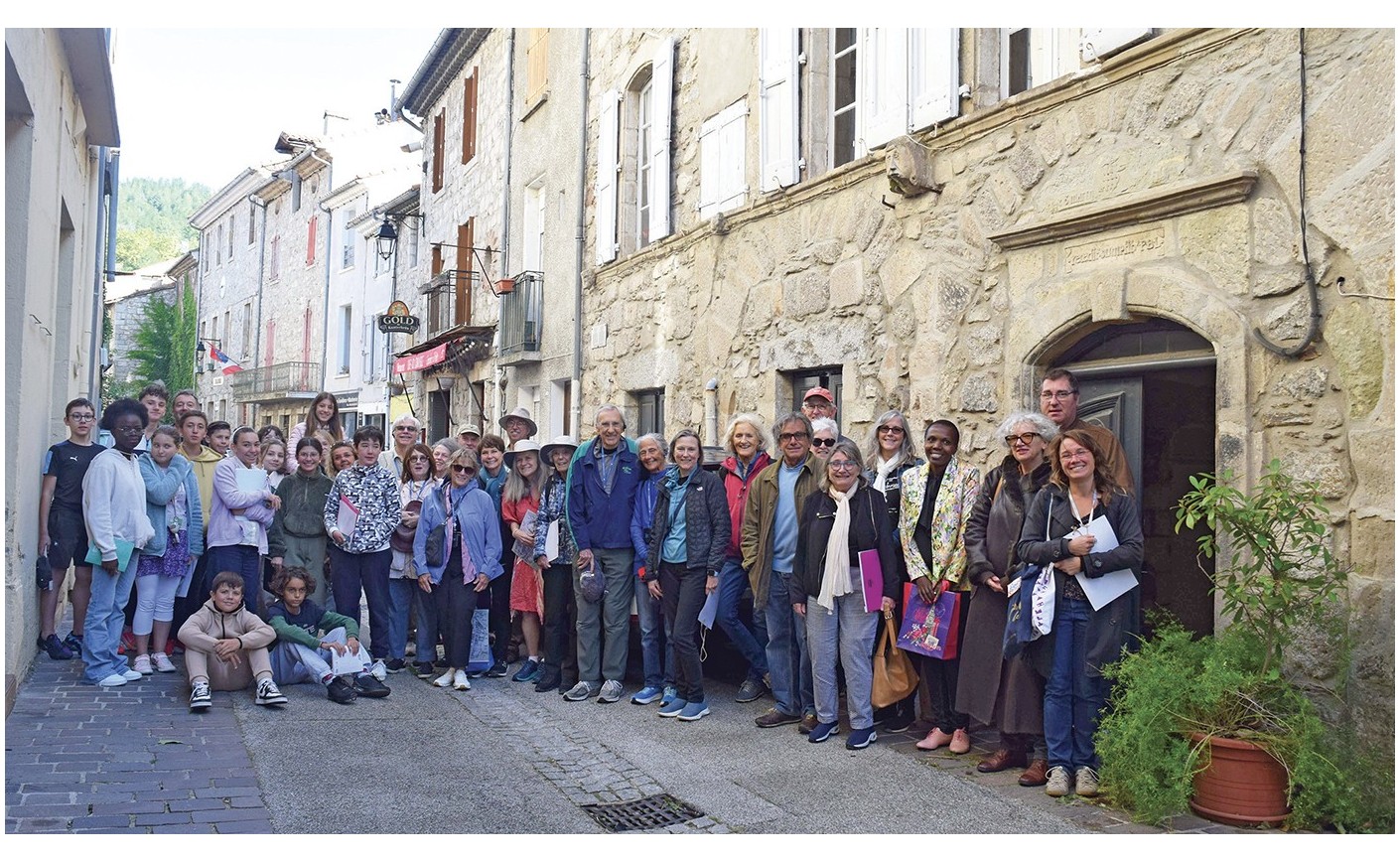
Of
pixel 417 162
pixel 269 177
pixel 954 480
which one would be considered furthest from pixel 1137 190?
pixel 269 177

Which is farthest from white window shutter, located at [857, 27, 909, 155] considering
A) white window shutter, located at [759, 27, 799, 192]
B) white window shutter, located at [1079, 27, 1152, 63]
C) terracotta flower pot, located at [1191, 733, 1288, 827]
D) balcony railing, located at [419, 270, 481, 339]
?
balcony railing, located at [419, 270, 481, 339]

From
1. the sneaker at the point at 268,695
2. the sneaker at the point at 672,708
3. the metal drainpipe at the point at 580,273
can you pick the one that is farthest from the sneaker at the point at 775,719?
the metal drainpipe at the point at 580,273

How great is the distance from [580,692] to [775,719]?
1230 millimetres

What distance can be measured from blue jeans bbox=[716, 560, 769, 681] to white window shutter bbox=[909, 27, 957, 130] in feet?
9.71

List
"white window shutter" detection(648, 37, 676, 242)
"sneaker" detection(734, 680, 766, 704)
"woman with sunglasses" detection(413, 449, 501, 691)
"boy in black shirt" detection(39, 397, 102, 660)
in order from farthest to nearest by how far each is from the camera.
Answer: "white window shutter" detection(648, 37, 676, 242) → "woman with sunglasses" detection(413, 449, 501, 691) → "boy in black shirt" detection(39, 397, 102, 660) → "sneaker" detection(734, 680, 766, 704)

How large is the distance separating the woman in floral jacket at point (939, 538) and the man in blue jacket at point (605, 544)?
170 centimetres

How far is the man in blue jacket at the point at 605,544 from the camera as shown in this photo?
21.7 ft

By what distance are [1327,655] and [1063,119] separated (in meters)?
2.98

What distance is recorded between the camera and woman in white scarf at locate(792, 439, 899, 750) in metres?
5.51

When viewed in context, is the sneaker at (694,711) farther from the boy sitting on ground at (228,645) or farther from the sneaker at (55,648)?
the sneaker at (55,648)

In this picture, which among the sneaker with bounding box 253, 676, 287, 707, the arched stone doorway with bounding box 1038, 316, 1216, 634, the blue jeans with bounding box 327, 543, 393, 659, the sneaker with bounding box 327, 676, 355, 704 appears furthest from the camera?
the blue jeans with bounding box 327, 543, 393, 659

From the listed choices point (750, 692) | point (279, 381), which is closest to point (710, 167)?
point (750, 692)

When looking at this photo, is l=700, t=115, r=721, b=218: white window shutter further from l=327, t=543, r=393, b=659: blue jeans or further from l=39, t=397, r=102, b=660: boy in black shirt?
l=39, t=397, r=102, b=660: boy in black shirt

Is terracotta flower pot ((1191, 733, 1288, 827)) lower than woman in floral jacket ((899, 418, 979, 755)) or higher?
lower
